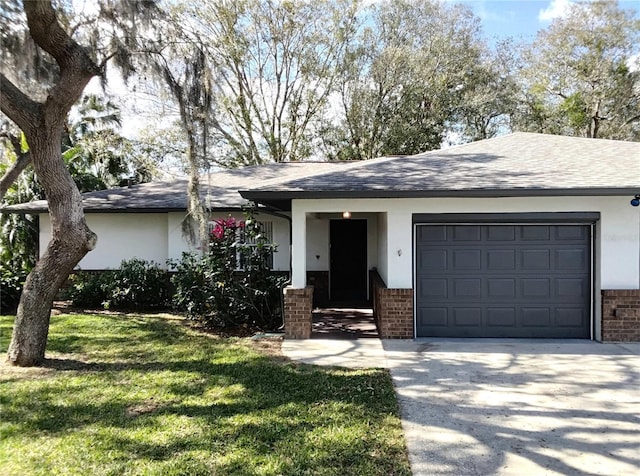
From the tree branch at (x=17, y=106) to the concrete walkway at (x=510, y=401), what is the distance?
4768 mm

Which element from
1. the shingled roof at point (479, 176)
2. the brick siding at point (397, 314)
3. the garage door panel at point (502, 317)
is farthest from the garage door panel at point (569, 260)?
the brick siding at point (397, 314)

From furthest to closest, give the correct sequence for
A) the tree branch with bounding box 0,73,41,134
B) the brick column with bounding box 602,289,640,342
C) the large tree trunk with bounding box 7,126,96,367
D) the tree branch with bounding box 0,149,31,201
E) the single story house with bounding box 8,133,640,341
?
the tree branch with bounding box 0,149,31,201
the brick column with bounding box 602,289,640,342
the single story house with bounding box 8,133,640,341
the large tree trunk with bounding box 7,126,96,367
the tree branch with bounding box 0,73,41,134

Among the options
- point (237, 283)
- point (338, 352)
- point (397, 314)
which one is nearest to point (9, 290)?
point (237, 283)

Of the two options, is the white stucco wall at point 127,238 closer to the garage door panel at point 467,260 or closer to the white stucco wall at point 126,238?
the white stucco wall at point 126,238

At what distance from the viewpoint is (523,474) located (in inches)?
127

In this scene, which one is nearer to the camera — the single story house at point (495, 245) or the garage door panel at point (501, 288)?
the single story house at point (495, 245)

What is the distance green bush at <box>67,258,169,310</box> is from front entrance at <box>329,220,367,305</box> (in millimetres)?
4423

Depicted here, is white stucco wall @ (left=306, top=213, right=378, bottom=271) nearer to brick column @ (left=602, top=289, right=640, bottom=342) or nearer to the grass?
the grass

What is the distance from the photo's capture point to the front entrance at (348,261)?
11.8 m

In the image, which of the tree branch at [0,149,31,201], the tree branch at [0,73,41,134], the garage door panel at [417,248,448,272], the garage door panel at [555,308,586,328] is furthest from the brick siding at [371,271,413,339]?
the tree branch at [0,149,31,201]

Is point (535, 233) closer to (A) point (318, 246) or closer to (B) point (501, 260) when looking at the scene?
(B) point (501, 260)

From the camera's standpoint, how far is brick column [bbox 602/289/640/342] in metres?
7.10

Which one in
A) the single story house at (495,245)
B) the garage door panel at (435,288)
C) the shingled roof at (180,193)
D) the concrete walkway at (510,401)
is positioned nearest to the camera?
the concrete walkway at (510,401)

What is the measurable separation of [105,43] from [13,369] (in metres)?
5.10
